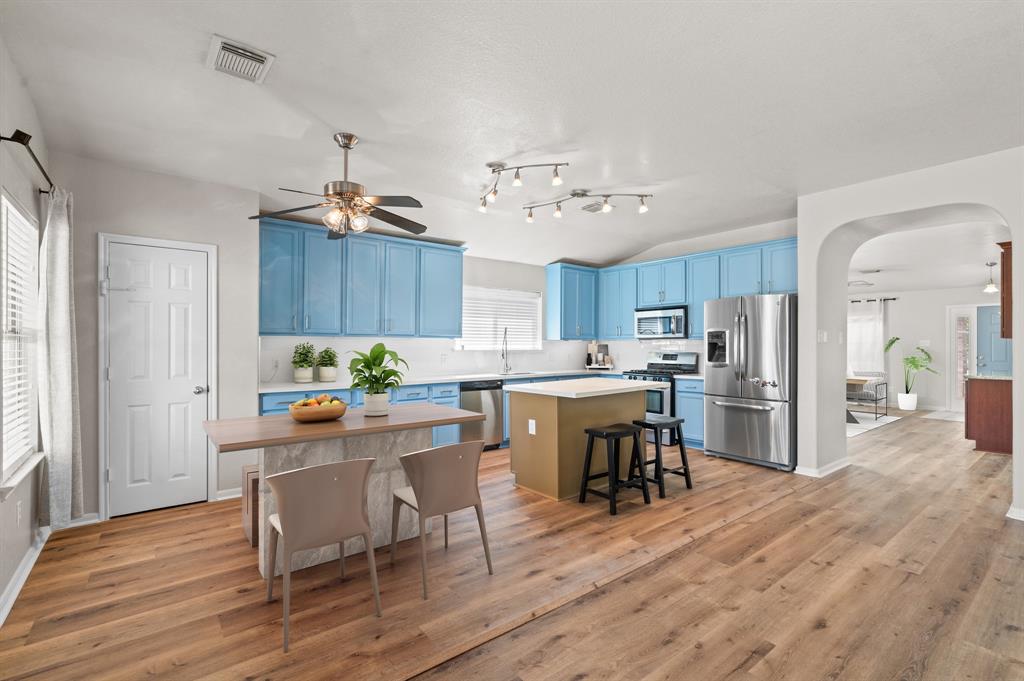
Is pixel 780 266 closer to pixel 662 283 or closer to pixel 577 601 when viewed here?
pixel 662 283

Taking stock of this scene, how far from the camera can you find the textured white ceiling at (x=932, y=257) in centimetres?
594

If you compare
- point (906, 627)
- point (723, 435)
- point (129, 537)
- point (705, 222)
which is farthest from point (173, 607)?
point (705, 222)

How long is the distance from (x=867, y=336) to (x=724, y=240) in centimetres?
634

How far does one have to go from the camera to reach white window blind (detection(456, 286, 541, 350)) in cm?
642

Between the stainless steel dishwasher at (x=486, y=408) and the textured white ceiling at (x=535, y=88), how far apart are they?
238cm

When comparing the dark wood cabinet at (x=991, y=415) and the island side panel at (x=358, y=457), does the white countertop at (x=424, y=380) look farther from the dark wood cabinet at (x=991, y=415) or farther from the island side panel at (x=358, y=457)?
the dark wood cabinet at (x=991, y=415)

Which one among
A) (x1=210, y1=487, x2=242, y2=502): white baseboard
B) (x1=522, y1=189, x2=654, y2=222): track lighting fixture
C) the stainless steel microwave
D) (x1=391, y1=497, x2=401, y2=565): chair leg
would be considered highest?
(x1=522, y1=189, x2=654, y2=222): track lighting fixture

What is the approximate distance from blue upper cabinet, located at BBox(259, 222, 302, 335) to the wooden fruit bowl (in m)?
2.14

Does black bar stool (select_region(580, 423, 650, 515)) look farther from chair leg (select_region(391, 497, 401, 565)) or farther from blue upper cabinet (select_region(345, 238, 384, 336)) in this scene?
blue upper cabinet (select_region(345, 238, 384, 336))

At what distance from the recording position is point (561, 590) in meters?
2.58

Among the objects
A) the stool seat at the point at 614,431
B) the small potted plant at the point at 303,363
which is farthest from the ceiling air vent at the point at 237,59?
the stool seat at the point at 614,431

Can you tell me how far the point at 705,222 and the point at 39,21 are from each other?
221 inches

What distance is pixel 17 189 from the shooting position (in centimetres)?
264

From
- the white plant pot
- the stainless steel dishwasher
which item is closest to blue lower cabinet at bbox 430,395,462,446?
the stainless steel dishwasher
